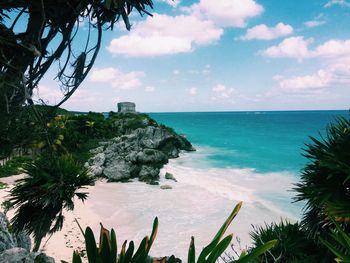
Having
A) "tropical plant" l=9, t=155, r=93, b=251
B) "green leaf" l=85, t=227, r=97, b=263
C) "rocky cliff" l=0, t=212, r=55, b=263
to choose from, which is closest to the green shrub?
"rocky cliff" l=0, t=212, r=55, b=263

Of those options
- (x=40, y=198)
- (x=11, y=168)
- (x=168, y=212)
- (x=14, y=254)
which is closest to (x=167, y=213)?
(x=168, y=212)

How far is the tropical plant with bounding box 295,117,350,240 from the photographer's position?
4.36 m

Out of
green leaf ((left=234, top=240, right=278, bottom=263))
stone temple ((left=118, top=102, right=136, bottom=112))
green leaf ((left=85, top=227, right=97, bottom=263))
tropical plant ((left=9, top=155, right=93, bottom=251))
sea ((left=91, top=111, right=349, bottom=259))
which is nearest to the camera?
green leaf ((left=234, top=240, right=278, bottom=263))

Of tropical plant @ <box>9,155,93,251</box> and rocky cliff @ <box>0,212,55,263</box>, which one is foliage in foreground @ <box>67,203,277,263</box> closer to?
rocky cliff @ <box>0,212,55,263</box>

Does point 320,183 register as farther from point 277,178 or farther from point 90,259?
point 277,178

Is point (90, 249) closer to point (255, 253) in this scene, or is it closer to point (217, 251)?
point (217, 251)

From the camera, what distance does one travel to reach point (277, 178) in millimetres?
29047

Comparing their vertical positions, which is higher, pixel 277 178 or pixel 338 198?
pixel 338 198

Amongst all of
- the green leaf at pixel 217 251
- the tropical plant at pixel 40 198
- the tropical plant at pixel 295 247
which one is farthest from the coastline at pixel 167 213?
the green leaf at pixel 217 251

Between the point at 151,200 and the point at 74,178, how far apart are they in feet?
35.7

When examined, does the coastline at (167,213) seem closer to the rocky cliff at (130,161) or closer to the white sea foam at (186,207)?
the white sea foam at (186,207)

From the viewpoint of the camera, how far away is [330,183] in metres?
4.80

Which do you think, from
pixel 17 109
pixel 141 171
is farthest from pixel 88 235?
pixel 141 171

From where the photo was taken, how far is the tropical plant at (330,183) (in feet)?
14.3
